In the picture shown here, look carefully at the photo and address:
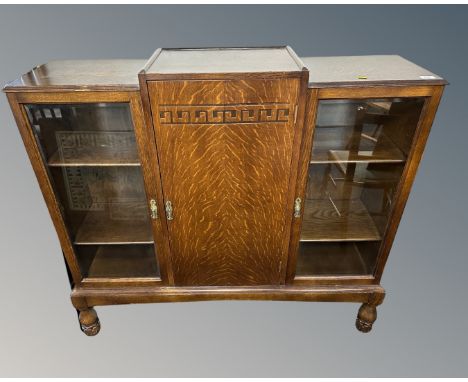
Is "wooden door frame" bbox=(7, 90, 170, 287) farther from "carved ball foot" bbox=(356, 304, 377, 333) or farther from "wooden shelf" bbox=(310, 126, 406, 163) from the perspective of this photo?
"carved ball foot" bbox=(356, 304, 377, 333)

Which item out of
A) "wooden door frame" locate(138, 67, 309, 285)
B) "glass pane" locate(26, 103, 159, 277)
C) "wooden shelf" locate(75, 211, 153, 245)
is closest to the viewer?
"wooden door frame" locate(138, 67, 309, 285)

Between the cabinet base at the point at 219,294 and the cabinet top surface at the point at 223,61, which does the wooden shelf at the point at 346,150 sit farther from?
the cabinet base at the point at 219,294

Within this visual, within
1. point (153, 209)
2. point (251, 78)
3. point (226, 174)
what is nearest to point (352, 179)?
point (226, 174)

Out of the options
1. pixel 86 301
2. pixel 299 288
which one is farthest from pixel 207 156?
pixel 86 301

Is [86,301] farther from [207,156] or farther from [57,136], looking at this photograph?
[207,156]

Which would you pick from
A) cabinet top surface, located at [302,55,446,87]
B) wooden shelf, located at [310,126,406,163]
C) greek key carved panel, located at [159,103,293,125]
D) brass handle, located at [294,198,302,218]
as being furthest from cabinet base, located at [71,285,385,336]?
cabinet top surface, located at [302,55,446,87]

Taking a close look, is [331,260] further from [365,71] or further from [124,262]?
[124,262]

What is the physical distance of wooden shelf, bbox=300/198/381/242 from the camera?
1.56 metres

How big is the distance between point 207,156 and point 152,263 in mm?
634

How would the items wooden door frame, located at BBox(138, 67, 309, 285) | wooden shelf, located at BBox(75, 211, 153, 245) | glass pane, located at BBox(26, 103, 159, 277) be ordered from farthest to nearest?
wooden shelf, located at BBox(75, 211, 153, 245) < glass pane, located at BBox(26, 103, 159, 277) < wooden door frame, located at BBox(138, 67, 309, 285)

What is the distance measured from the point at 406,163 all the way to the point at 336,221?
414 mm

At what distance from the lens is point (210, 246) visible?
1.48 metres

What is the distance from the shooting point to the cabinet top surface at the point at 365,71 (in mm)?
1142

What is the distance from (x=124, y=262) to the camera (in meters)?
1.65
